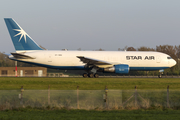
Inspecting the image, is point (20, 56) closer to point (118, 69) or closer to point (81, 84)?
point (81, 84)

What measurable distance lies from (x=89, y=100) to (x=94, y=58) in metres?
21.0

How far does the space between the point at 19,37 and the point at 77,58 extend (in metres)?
8.95

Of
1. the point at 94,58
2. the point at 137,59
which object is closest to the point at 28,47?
the point at 94,58

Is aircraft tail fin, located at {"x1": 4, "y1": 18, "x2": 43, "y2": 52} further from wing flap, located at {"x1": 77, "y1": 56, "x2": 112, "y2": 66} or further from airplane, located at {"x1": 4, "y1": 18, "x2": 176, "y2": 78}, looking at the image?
wing flap, located at {"x1": 77, "y1": 56, "x2": 112, "y2": 66}

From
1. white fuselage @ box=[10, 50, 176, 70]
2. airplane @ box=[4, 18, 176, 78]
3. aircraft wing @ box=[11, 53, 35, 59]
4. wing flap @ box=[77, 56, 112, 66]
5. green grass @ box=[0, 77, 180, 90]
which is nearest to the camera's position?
green grass @ box=[0, 77, 180, 90]

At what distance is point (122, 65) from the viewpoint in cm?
3222

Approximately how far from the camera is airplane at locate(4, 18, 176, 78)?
105 feet

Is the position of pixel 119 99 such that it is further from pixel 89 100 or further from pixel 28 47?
pixel 28 47

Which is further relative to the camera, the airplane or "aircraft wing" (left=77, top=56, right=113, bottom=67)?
the airplane

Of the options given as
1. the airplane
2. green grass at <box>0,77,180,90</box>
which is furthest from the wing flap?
green grass at <box>0,77,180,90</box>

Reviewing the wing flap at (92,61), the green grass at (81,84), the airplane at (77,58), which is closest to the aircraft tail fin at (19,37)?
the airplane at (77,58)

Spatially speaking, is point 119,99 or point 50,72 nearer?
point 119,99

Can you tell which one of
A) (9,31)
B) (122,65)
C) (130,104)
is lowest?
(130,104)

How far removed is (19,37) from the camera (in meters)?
33.2
